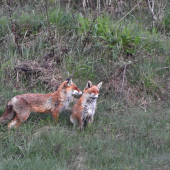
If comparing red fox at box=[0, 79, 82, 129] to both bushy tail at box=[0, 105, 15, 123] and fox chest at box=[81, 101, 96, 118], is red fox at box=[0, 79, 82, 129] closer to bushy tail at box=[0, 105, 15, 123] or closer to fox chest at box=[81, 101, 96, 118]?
bushy tail at box=[0, 105, 15, 123]

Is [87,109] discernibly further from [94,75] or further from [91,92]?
[94,75]

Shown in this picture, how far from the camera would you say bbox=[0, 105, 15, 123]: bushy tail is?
9.01 m

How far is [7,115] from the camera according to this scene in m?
9.05

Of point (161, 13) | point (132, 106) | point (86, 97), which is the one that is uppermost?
point (161, 13)

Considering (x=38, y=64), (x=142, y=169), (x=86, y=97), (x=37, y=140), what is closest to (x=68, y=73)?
(x=38, y=64)

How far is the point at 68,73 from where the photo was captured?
11344 millimetres

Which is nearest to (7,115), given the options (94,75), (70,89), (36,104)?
(36,104)

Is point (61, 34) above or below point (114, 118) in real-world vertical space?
above

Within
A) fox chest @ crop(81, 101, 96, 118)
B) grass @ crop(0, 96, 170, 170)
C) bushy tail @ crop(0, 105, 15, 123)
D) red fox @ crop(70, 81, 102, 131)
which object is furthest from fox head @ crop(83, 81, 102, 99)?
bushy tail @ crop(0, 105, 15, 123)

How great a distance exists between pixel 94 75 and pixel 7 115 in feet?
11.8

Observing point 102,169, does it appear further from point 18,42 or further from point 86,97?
point 18,42

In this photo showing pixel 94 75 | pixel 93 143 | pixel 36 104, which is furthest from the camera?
pixel 94 75

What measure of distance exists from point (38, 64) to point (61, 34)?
6.39ft

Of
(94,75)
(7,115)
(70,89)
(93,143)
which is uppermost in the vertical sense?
(70,89)
